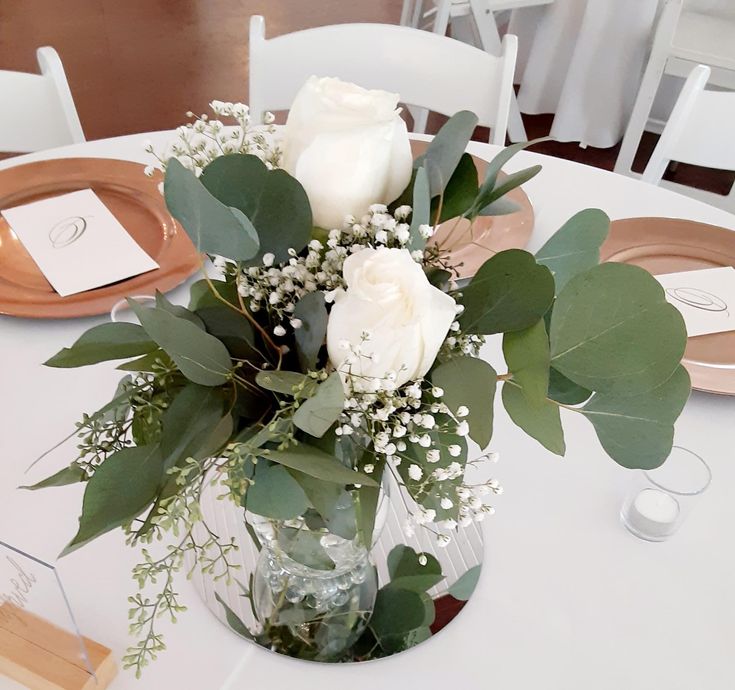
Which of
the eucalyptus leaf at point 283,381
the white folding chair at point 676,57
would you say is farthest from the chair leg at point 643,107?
the eucalyptus leaf at point 283,381

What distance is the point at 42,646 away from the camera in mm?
611

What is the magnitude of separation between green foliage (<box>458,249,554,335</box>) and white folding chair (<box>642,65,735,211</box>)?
0.94m

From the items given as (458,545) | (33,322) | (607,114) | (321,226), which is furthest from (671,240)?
(607,114)

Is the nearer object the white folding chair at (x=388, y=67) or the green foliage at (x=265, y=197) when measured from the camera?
the green foliage at (x=265, y=197)

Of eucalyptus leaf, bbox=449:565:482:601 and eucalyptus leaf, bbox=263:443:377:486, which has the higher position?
eucalyptus leaf, bbox=263:443:377:486

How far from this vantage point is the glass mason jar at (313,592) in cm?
65

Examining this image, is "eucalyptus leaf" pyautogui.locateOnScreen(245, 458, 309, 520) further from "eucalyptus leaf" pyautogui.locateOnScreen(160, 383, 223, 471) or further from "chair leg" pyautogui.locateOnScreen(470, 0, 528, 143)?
"chair leg" pyautogui.locateOnScreen(470, 0, 528, 143)

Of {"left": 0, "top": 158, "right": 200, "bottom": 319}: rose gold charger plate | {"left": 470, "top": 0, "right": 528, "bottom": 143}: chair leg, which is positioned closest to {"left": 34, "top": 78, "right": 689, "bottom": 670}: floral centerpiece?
{"left": 0, "top": 158, "right": 200, "bottom": 319}: rose gold charger plate

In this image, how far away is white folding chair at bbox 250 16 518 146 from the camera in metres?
1.39

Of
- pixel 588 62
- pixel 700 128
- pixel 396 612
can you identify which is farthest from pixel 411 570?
pixel 588 62

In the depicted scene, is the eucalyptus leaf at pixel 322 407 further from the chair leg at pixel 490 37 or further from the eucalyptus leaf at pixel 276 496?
the chair leg at pixel 490 37

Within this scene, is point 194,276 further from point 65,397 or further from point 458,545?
point 458,545

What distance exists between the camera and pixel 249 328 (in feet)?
1.76

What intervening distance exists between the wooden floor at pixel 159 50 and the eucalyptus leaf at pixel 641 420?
7.66 ft
